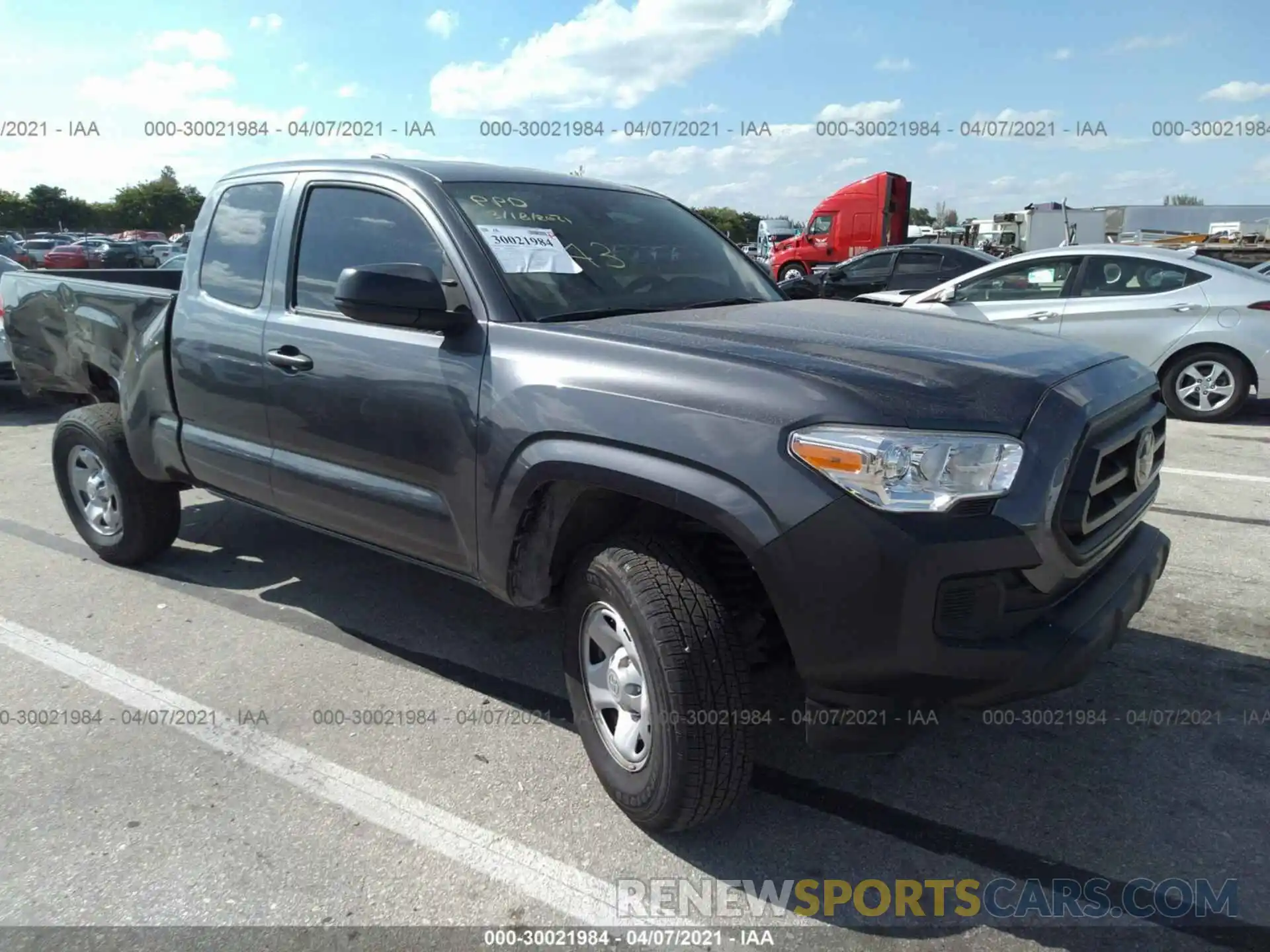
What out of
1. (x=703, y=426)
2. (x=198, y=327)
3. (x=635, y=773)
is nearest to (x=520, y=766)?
(x=635, y=773)

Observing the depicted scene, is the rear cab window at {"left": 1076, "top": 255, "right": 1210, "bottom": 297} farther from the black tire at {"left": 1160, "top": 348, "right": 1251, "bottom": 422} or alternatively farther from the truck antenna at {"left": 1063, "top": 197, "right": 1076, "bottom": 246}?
the truck antenna at {"left": 1063, "top": 197, "right": 1076, "bottom": 246}

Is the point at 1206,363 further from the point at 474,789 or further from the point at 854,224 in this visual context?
the point at 854,224

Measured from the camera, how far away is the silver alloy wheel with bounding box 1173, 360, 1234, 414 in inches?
323

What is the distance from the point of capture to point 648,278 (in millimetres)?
3490

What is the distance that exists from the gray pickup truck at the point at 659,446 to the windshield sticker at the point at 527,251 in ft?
0.04

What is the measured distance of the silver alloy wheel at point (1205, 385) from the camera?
26.9 ft

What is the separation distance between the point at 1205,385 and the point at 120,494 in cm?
845

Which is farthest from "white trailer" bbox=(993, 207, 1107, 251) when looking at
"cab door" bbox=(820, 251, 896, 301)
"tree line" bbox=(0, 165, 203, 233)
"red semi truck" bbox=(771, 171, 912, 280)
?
"tree line" bbox=(0, 165, 203, 233)

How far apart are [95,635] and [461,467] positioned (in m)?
2.27

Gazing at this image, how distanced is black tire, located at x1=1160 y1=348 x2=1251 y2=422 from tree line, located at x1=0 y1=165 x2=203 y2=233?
246ft

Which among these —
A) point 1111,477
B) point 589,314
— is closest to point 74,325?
point 589,314

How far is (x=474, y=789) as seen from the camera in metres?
2.97

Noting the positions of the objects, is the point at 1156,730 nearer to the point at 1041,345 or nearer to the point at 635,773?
the point at 1041,345

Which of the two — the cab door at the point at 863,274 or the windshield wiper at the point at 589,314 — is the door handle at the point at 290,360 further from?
the cab door at the point at 863,274
